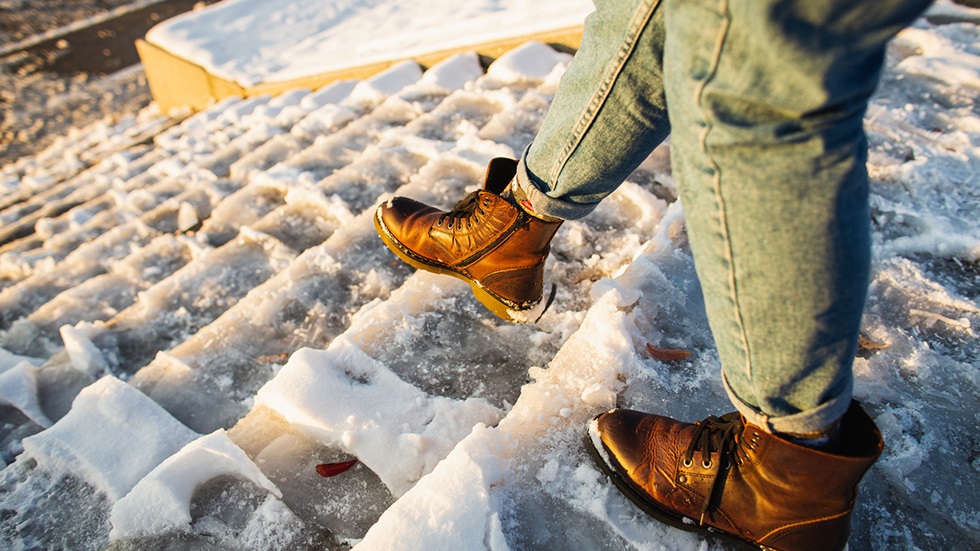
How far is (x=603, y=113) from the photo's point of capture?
917 millimetres

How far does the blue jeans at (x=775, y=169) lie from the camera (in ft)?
1.80

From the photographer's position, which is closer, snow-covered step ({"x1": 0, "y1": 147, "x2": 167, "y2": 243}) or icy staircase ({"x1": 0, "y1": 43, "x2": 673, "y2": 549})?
icy staircase ({"x1": 0, "y1": 43, "x2": 673, "y2": 549})

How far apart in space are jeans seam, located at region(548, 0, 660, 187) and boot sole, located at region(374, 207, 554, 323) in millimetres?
394

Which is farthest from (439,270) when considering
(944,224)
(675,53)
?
(944,224)

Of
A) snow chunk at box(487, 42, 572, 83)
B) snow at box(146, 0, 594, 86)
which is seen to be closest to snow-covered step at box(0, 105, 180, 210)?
snow at box(146, 0, 594, 86)

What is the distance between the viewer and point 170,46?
16.7 ft

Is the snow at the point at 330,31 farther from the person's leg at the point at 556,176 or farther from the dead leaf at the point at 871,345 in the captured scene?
the dead leaf at the point at 871,345

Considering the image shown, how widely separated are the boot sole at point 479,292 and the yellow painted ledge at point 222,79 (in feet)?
6.61

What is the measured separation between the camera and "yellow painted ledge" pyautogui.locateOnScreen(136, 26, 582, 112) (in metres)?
3.13

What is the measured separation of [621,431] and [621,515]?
14 cm

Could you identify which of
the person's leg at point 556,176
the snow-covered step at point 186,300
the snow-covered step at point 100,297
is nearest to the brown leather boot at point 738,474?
the person's leg at point 556,176

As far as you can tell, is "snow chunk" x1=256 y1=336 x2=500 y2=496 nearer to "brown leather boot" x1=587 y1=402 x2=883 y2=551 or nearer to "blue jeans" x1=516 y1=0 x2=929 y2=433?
"brown leather boot" x1=587 y1=402 x2=883 y2=551

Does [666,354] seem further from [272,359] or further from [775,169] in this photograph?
[272,359]

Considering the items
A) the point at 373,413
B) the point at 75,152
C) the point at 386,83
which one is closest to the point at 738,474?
the point at 373,413
